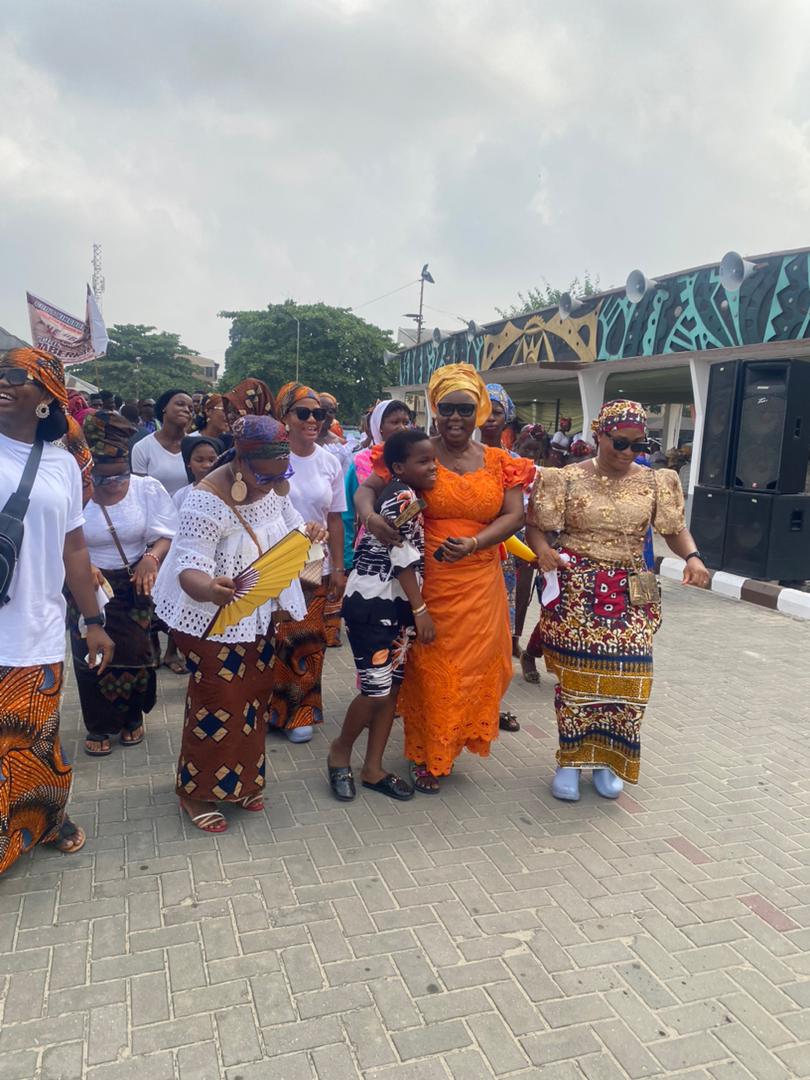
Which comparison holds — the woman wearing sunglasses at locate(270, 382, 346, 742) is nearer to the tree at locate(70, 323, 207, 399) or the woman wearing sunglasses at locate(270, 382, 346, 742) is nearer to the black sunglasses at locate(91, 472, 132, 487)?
the black sunglasses at locate(91, 472, 132, 487)

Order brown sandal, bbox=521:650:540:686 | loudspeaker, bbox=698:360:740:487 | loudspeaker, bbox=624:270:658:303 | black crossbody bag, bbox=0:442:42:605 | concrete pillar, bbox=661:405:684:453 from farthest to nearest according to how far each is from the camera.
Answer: concrete pillar, bbox=661:405:684:453 < loudspeaker, bbox=624:270:658:303 < loudspeaker, bbox=698:360:740:487 < brown sandal, bbox=521:650:540:686 < black crossbody bag, bbox=0:442:42:605

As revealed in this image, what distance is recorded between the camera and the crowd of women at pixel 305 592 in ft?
8.58

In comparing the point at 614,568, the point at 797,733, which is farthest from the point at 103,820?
the point at 797,733

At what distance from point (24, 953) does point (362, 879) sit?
1.14 metres

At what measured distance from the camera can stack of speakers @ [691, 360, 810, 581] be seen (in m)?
8.83

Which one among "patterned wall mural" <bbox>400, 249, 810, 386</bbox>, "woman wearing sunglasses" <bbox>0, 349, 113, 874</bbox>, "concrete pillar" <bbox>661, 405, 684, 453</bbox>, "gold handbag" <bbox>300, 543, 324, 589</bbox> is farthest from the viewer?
"concrete pillar" <bbox>661, 405, 684, 453</bbox>

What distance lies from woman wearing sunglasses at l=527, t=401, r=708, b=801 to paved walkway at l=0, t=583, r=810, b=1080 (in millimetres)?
316

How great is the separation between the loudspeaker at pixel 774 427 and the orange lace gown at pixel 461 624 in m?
6.55

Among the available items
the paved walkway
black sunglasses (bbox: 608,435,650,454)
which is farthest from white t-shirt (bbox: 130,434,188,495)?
black sunglasses (bbox: 608,435,650,454)

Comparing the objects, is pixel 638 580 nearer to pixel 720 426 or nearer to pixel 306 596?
pixel 306 596

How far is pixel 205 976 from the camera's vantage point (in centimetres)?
233

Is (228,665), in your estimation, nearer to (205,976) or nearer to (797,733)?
(205,976)

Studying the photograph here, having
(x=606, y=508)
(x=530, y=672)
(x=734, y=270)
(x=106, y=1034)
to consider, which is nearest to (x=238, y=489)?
(x=606, y=508)

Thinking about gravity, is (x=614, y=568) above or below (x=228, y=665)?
above
